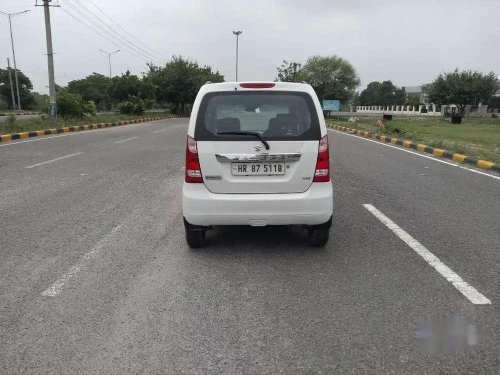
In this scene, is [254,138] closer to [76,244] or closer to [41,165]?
[76,244]

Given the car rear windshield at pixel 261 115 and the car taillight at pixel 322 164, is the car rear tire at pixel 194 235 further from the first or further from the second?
the car taillight at pixel 322 164

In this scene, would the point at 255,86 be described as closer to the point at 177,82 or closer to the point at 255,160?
the point at 255,160

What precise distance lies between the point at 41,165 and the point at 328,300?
8906 millimetres

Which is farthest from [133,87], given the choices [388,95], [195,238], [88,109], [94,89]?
[388,95]

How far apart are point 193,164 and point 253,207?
71 centimetres

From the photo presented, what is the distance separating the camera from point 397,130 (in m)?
21.7

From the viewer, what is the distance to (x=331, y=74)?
206 feet

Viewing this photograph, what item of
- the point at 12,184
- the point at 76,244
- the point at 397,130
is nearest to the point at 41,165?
the point at 12,184

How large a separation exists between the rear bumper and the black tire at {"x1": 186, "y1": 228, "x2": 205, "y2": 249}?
24 cm

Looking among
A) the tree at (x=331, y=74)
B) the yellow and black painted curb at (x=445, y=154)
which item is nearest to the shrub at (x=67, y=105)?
the yellow and black painted curb at (x=445, y=154)

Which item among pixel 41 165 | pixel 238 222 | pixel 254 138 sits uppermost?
pixel 254 138

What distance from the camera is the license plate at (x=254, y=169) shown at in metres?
4.32

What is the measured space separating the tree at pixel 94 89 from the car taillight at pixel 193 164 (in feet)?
268

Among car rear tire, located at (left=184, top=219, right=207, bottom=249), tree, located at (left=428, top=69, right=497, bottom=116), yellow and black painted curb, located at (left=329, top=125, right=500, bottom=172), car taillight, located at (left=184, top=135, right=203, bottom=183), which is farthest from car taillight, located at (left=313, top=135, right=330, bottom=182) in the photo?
tree, located at (left=428, top=69, right=497, bottom=116)
